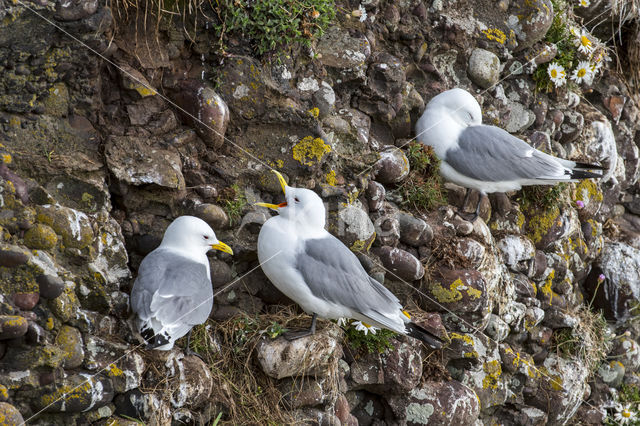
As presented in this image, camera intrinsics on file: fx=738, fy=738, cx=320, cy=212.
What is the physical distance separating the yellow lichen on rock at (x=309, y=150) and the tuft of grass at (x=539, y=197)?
74.7 inches

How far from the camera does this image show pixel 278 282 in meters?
3.71

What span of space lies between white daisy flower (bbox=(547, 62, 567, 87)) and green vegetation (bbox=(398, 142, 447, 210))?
1.47 meters

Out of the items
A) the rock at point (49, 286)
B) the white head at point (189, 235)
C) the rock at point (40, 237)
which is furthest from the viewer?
the white head at point (189, 235)

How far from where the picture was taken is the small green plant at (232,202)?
12.8 feet

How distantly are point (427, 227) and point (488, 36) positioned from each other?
5.47ft

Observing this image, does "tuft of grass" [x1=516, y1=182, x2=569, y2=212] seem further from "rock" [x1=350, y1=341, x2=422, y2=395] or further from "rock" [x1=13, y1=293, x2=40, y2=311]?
→ "rock" [x1=13, y1=293, x2=40, y2=311]

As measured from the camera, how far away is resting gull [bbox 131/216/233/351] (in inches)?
127

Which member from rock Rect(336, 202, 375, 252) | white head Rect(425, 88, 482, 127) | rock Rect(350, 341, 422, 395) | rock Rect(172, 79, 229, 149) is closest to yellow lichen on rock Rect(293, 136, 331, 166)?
rock Rect(336, 202, 375, 252)

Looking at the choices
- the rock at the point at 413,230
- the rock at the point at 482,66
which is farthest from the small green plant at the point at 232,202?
the rock at the point at 482,66

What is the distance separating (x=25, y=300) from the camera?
2934 mm

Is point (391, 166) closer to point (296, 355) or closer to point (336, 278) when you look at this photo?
point (336, 278)

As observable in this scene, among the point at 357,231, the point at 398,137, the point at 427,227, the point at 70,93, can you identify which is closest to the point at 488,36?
the point at 398,137

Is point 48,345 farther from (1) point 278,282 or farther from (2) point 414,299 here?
(2) point 414,299

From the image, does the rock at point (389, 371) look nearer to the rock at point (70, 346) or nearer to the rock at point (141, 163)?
the rock at point (141, 163)
